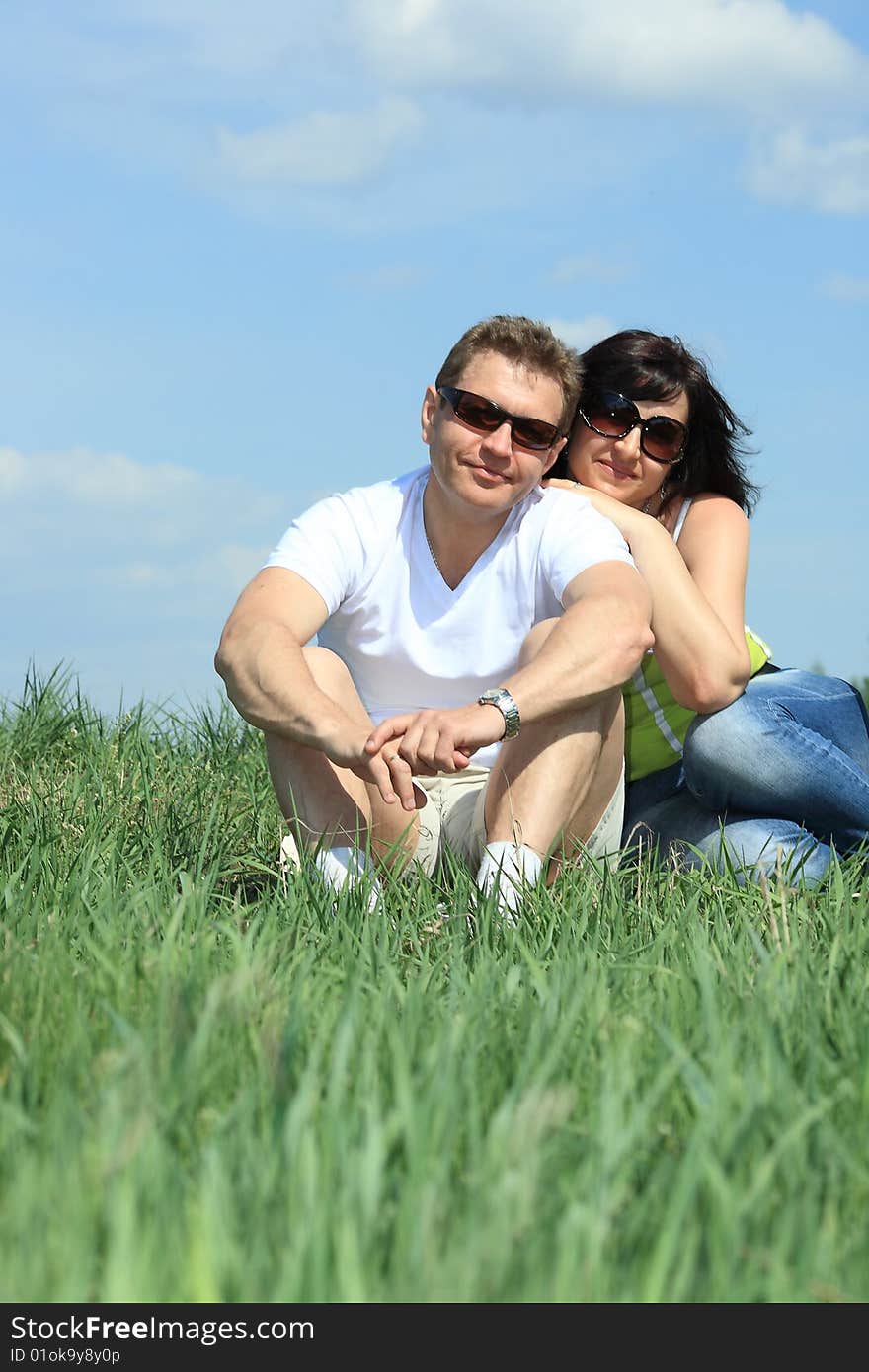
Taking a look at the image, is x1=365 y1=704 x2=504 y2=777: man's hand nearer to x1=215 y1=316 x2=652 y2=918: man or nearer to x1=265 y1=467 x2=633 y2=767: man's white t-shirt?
x1=215 y1=316 x2=652 y2=918: man

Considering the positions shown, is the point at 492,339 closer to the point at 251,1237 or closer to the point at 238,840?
the point at 238,840

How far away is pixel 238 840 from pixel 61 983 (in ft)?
8.29

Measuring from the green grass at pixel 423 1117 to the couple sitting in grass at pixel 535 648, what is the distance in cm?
87

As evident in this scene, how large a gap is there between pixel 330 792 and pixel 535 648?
0.71 metres

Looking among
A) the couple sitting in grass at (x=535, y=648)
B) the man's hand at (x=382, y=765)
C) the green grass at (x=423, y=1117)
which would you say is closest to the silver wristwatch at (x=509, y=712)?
the couple sitting in grass at (x=535, y=648)

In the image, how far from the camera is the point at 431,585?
421 cm

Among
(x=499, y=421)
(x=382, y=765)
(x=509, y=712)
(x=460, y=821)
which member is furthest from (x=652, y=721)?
(x=382, y=765)

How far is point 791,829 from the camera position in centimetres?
457

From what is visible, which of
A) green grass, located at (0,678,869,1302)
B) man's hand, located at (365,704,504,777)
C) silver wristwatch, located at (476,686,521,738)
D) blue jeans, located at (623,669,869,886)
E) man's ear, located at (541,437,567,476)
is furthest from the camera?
blue jeans, located at (623,669,869,886)

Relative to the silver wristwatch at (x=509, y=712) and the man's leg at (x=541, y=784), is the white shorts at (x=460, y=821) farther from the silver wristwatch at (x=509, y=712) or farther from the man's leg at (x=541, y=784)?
the silver wristwatch at (x=509, y=712)

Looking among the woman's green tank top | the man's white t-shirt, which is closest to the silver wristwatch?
the man's white t-shirt

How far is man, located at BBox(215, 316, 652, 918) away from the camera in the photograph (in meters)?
3.78

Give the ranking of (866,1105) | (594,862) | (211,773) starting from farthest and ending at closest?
(211,773), (594,862), (866,1105)
